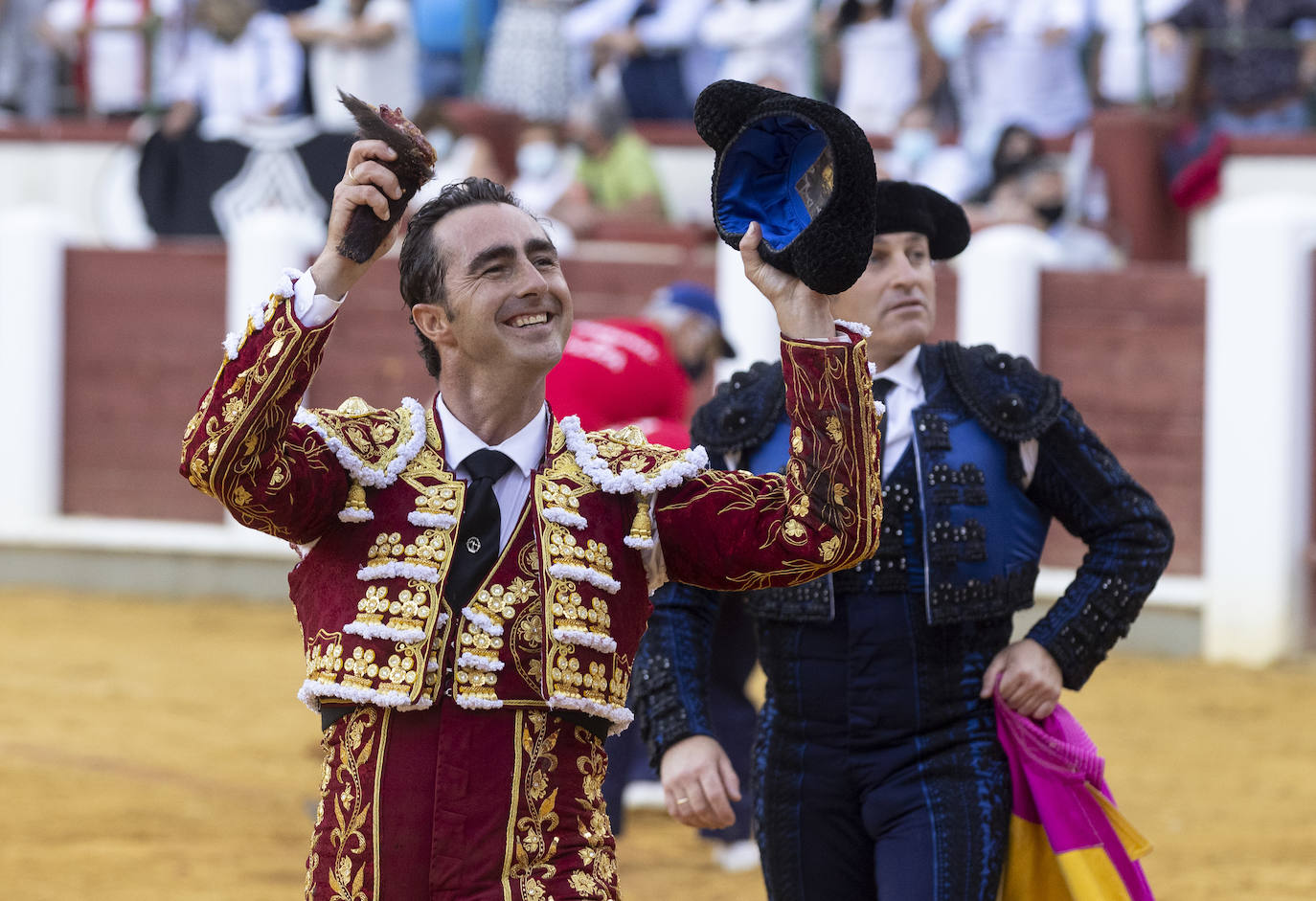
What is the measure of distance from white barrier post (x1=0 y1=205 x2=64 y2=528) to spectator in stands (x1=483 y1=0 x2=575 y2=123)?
116 inches

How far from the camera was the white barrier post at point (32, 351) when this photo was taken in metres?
10.8

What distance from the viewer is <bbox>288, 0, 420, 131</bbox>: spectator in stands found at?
12406mm

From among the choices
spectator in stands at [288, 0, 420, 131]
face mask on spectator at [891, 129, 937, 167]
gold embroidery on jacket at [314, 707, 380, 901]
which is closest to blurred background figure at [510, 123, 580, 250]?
spectator in stands at [288, 0, 420, 131]

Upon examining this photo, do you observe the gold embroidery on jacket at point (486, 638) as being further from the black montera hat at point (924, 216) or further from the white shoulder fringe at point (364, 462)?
the black montera hat at point (924, 216)

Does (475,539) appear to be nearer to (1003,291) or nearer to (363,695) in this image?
(363,695)

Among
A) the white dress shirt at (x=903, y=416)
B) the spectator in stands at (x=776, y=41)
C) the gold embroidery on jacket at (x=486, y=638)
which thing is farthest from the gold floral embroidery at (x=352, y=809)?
the spectator in stands at (x=776, y=41)

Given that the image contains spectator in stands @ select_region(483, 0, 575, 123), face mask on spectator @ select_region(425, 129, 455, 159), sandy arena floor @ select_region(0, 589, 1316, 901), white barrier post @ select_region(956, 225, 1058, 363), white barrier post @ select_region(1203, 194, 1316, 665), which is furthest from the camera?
spectator in stands @ select_region(483, 0, 575, 123)

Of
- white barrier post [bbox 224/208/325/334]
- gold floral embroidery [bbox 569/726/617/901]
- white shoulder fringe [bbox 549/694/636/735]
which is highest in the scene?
white barrier post [bbox 224/208/325/334]

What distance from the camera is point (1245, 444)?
8.65m

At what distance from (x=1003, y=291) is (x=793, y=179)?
6.82 metres

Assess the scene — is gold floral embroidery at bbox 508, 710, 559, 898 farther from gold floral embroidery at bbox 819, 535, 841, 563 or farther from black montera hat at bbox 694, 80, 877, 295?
black montera hat at bbox 694, 80, 877, 295

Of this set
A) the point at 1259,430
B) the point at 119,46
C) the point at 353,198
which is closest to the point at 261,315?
the point at 353,198

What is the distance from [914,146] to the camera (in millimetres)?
10680

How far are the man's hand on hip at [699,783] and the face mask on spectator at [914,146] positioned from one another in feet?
25.6
